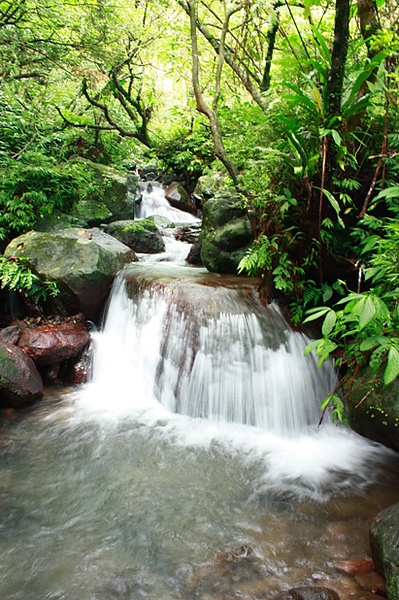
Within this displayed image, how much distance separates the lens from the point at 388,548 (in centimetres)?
214

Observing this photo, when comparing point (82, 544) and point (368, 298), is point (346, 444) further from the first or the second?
point (82, 544)

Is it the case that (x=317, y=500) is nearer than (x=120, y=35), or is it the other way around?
(x=317, y=500)

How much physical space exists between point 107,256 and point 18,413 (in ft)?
10.1

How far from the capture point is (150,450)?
3.88 metres

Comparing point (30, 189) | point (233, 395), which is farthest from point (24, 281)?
point (233, 395)

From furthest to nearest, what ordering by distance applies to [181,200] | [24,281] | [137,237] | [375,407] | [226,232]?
[181,200] < [137,237] < [226,232] < [24,281] < [375,407]

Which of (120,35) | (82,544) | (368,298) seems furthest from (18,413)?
(120,35)

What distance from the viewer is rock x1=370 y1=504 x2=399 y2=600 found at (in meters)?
1.98

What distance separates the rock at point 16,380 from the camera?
14.6 feet

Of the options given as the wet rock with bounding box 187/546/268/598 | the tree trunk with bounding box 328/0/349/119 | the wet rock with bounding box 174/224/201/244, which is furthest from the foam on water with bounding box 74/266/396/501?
the wet rock with bounding box 174/224/201/244

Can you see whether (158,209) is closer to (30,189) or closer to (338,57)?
(30,189)

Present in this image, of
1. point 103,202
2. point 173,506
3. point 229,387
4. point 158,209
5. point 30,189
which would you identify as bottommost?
point 173,506

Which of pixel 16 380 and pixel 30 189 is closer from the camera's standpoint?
pixel 16 380

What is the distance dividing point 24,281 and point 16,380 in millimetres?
1802
